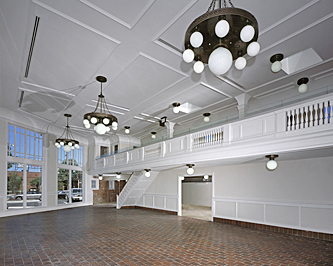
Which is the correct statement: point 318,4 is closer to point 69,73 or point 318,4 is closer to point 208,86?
point 208,86

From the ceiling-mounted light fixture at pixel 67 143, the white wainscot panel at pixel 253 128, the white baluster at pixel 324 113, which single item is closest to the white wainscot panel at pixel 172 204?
the ceiling-mounted light fixture at pixel 67 143

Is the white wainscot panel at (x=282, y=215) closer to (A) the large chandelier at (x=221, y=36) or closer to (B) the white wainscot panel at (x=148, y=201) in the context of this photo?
(A) the large chandelier at (x=221, y=36)

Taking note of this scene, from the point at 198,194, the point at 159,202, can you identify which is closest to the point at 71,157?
the point at 159,202

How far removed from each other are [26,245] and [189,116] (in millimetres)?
8947

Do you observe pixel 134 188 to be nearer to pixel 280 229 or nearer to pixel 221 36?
pixel 280 229

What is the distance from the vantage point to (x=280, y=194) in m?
8.67

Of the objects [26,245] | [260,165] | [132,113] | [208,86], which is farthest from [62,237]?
[260,165]

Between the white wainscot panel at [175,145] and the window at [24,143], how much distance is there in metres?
9.08

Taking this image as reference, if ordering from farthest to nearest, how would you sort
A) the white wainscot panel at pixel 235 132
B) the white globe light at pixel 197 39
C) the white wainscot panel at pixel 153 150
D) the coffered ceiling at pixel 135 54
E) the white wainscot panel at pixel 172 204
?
the white wainscot panel at pixel 172 204 → the white wainscot panel at pixel 153 150 → the white wainscot panel at pixel 235 132 → the coffered ceiling at pixel 135 54 → the white globe light at pixel 197 39

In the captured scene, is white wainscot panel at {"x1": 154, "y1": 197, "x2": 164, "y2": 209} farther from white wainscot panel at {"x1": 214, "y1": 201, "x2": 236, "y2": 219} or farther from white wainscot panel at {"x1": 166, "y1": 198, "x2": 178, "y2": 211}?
white wainscot panel at {"x1": 214, "y1": 201, "x2": 236, "y2": 219}

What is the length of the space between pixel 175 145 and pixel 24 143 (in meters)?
9.64

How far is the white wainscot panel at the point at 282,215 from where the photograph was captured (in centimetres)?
819

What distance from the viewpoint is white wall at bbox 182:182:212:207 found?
18.0 metres

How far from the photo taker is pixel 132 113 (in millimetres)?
11562
